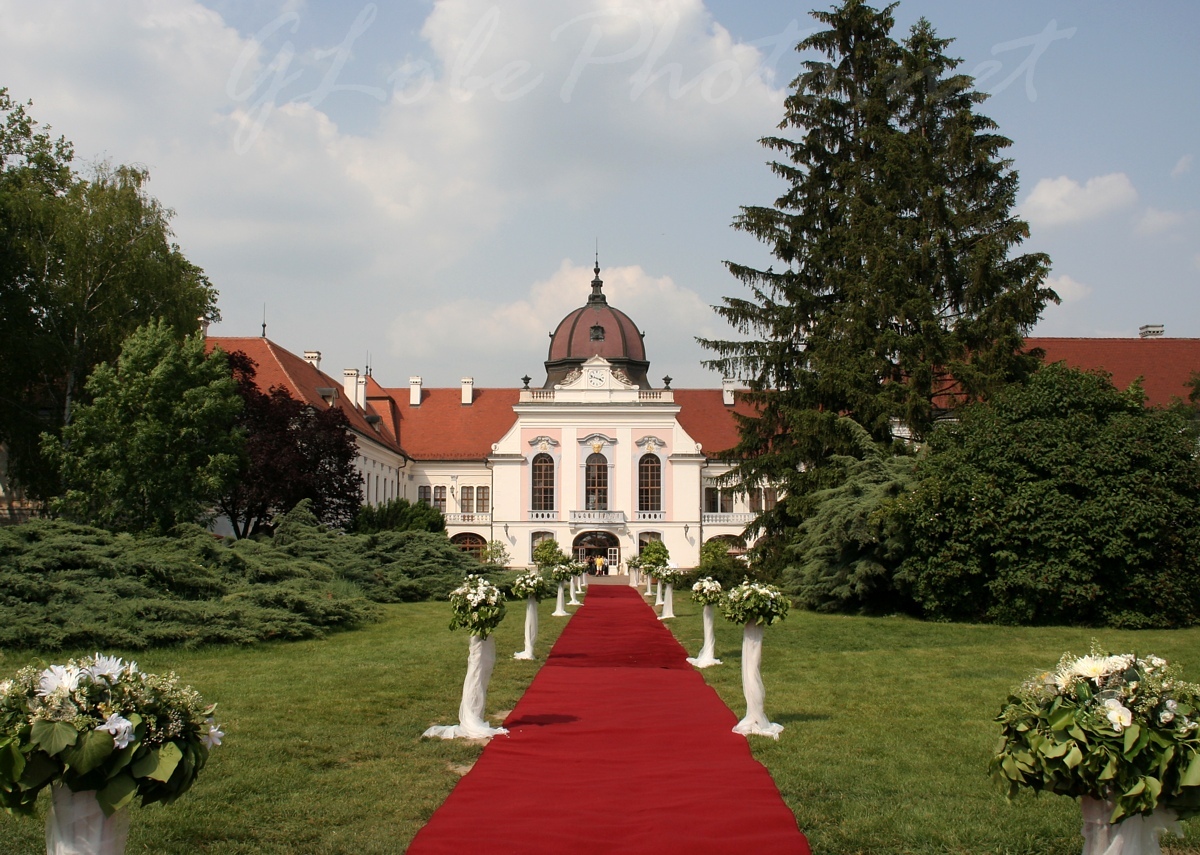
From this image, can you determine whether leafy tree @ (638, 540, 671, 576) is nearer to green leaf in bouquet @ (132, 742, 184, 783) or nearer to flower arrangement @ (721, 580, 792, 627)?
flower arrangement @ (721, 580, 792, 627)

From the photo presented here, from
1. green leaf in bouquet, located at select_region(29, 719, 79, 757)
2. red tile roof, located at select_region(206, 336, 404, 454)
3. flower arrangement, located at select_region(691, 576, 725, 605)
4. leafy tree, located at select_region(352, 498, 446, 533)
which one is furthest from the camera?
red tile roof, located at select_region(206, 336, 404, 454)

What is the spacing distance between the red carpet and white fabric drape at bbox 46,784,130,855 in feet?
5.55

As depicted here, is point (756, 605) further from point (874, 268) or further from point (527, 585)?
point (874, 268)

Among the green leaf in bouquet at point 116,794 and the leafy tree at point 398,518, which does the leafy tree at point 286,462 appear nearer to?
the leafy tree at point 398,518

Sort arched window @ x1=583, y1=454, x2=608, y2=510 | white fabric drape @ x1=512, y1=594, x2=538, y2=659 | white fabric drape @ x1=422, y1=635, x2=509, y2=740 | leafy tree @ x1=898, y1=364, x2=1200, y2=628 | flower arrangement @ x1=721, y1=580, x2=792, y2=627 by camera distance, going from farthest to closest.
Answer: arched window @ x1=583, y1=454, x2=608, y2=510 → leafy tree @ x1=898, y1=364, x2=1200, y2=628 → white fabric drape @ x1=512, y1=594, x2=538, y2=659 → flower arrangement @ x1=721, y1=580, x2=792, y2=627 → white fabric drape @ x1=422, y1=635, x2=509, y2=740

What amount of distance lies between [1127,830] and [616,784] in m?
3.44

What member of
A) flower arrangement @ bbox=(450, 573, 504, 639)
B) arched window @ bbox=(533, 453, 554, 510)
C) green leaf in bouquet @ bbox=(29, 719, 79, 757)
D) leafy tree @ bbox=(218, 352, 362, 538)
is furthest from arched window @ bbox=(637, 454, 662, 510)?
green leaf in bouquet @ bbox=(29, 719, 79, 757)

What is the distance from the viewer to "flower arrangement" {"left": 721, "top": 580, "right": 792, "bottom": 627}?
10055mm

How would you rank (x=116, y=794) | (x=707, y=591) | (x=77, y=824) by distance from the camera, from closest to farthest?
(x=116, y=794), (x=77, y=824), (x=707, y=591)

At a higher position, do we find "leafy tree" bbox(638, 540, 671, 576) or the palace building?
the palace building

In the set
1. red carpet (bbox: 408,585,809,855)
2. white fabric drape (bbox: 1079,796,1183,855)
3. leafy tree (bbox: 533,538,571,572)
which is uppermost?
leafy tree (bbox: 533,538,571,572)

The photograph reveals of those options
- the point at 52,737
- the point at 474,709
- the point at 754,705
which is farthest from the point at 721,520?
the point at 52,737

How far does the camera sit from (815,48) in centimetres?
2673

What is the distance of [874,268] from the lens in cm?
2373
